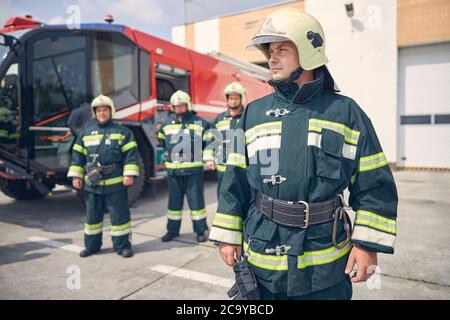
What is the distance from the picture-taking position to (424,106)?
438 inches

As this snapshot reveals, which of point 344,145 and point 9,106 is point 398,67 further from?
point 344,145

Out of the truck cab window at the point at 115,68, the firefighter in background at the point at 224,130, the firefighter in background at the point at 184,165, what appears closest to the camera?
the firefighter in background at the point at 184,165

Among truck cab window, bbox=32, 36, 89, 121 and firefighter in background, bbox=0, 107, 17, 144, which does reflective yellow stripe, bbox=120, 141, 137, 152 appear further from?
firefighter in background, bbox=0, 107, 17, 144

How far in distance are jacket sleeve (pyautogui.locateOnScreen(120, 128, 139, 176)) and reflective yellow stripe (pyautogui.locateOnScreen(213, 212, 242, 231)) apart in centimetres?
229

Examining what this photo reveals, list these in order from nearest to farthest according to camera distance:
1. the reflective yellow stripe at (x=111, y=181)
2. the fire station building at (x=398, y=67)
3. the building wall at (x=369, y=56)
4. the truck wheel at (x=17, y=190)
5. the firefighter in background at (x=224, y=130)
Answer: the reflective yellow stripe at (x=111, y=181), the firefighter in background at (x=224, y=130), the truck wheel at (x=17, y=190), the fire station building at (x=398, y=67), the building wall at (x=369, y=56)

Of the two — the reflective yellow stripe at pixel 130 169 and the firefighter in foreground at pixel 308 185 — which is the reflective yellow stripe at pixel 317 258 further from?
the reflective yellow stripe at pixel 130 169

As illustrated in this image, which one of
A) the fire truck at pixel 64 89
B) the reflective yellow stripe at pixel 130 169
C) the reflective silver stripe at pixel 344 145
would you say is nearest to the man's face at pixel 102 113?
the reflective yellow stripe at pixel 130 169

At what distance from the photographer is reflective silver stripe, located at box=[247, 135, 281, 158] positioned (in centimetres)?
155

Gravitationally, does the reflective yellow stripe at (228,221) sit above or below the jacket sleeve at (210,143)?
below

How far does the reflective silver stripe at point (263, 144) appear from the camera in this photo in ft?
5.09

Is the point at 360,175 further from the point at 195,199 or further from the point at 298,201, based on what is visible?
the point at 195,199

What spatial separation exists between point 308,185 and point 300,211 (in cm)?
12

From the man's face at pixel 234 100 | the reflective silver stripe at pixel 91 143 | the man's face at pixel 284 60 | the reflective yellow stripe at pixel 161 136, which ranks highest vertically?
the man's face at pixel 234 100
